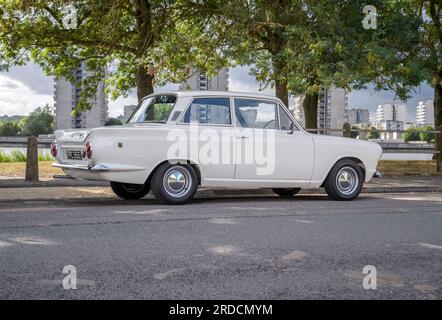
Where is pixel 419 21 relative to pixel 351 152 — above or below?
above

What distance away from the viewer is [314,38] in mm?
15359

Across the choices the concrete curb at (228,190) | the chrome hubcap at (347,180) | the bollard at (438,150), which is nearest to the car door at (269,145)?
the chrome hubcap at (347,180)

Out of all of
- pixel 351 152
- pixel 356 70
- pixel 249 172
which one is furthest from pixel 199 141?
pixel 356 70

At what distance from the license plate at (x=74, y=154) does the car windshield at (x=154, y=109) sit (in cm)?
122

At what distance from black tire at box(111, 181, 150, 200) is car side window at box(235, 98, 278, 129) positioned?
2143 mm

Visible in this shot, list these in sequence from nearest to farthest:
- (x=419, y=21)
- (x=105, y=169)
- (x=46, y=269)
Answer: (x=46, y=269) → (x=105, y=169) → (x=419, y=21)

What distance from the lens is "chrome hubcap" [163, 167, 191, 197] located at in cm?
898

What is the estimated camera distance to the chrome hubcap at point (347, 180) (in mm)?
A: 10289

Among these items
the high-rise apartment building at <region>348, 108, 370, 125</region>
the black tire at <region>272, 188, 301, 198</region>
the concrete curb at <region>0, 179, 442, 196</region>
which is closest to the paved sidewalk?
the concrete curb at <region>0, 179, 442, 196</region>

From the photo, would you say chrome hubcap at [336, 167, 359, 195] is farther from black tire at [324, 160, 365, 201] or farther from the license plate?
the license plate

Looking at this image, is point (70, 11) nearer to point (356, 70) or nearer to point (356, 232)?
point (356, 70)

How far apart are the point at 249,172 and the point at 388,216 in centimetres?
239

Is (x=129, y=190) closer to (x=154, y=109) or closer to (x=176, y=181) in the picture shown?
(x=176, y=181)
